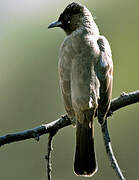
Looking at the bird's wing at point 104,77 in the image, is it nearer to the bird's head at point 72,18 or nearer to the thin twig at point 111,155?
the thin twig at point 111,155

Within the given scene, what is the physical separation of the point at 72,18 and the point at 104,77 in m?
1.11

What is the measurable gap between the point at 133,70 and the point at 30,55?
189 inches

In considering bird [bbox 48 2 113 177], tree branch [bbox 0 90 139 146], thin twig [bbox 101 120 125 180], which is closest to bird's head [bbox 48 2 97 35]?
bird [bbox 48 2 113 177]

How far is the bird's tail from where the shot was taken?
7812 millimetres

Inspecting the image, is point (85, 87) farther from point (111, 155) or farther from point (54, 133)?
point (111, 155)

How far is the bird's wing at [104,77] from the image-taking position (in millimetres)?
7633

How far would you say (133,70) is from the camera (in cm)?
1598

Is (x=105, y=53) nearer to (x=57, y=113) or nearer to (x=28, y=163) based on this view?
(x=28, y=163)

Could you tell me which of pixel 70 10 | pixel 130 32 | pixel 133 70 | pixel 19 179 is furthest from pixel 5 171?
pixel 70 10

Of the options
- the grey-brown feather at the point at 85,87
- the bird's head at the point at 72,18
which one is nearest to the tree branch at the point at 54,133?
the grey-brown feather at the point at 85,87

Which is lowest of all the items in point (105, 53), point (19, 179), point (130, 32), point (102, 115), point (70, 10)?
point (102, 115)

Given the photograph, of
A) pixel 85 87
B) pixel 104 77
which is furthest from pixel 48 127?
pixel 104 77

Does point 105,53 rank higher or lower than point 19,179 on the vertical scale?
lower

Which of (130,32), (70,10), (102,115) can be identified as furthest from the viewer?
(130,32)
